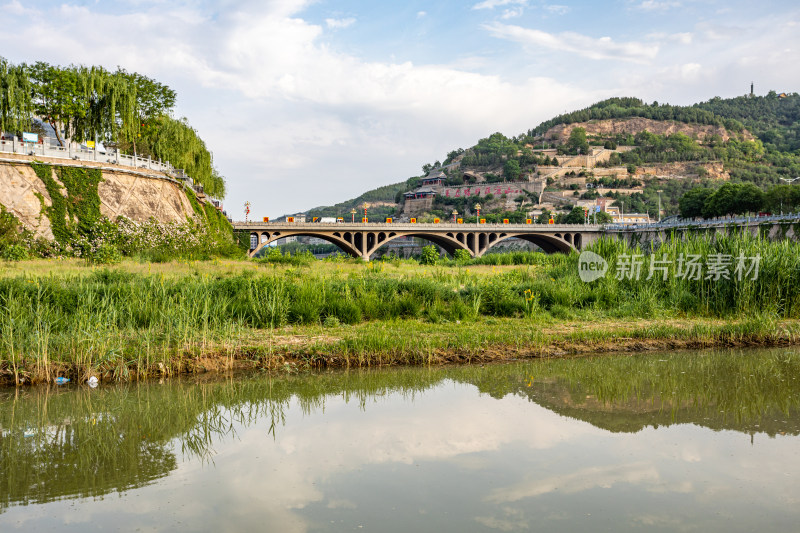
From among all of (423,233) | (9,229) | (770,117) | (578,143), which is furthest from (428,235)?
(770,117)

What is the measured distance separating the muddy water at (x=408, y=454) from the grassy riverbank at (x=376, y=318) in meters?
0.67

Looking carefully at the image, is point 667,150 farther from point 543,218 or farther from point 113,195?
point 113,195

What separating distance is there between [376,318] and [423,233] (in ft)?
152

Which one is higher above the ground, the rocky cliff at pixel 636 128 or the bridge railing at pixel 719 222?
the rocky cliff at pixel 636 128

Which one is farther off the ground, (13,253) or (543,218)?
(543,218)

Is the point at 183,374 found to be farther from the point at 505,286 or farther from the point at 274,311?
the point at 505,286

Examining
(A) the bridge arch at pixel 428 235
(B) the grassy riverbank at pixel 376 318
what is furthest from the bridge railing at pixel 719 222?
(B) the grassy riverbank at pixel 376 318

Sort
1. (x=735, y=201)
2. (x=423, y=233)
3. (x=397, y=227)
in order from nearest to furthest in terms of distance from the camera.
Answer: (x=397, y=227), (x=423, y=233), (x=735, y=201)

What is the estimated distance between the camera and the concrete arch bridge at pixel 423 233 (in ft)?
167

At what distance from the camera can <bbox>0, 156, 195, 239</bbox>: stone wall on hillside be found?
1049 inches

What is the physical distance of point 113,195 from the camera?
31094mm

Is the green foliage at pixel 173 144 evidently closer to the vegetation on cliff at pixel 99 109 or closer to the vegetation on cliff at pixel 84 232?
the vegetation on cliff at pixel 99 109

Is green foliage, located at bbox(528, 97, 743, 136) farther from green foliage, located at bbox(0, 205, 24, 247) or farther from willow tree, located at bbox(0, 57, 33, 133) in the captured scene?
green foliage, located at bbox(0, 205, 24, 247)

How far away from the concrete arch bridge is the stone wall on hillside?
41.9ft
